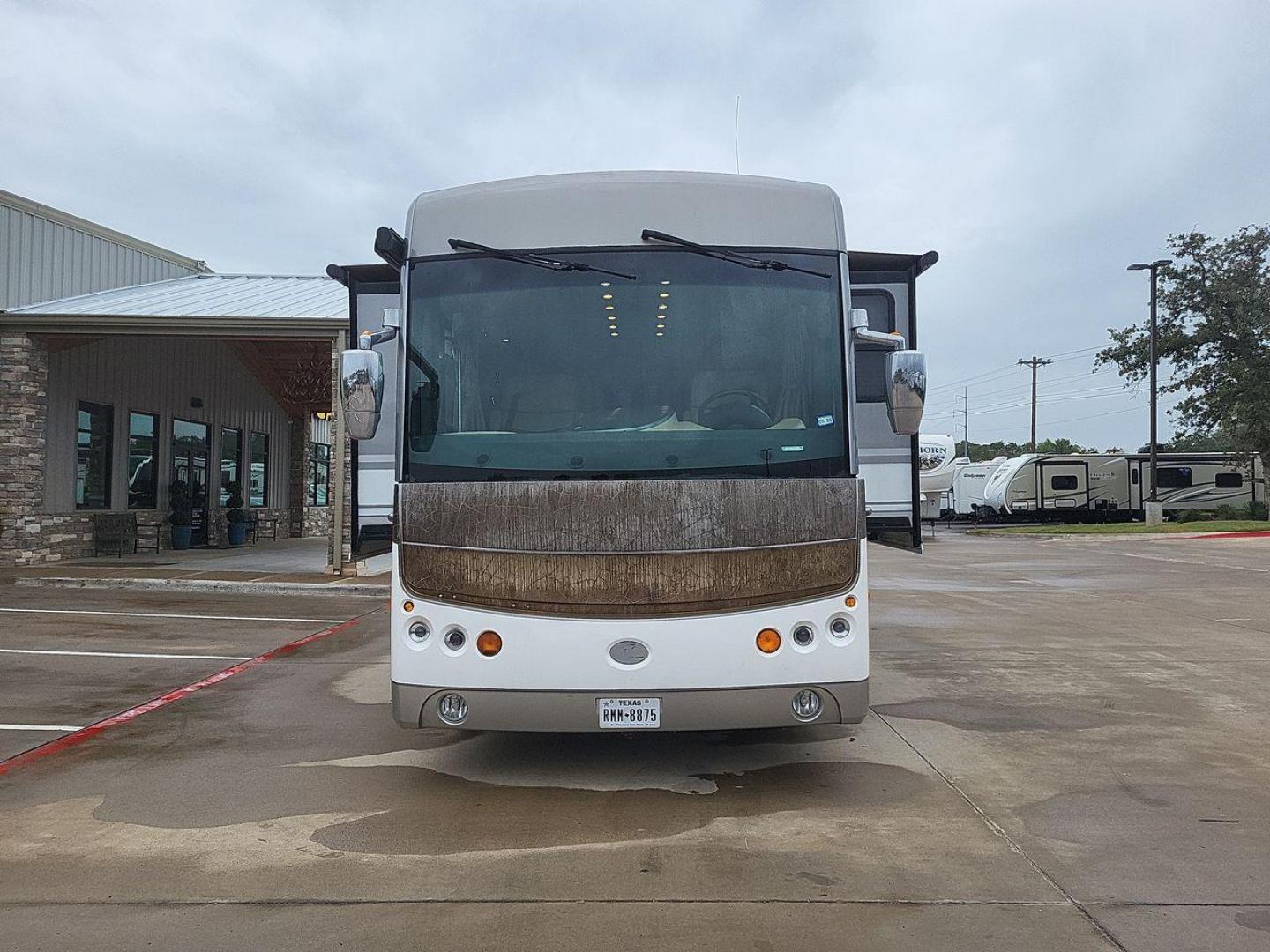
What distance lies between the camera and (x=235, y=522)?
1051 inches

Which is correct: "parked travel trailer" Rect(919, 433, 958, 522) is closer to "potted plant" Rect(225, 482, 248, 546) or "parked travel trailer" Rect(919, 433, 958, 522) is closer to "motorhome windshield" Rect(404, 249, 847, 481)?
"potted plant" Rect(225, 482, 248, 546)

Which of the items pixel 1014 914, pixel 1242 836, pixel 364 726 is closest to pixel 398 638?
pixel 364 726

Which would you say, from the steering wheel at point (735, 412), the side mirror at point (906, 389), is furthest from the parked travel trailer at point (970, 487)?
the steering wheel at point (735, 412)

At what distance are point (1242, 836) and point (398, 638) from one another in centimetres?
420

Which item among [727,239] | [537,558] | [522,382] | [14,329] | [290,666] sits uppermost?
[14,329]

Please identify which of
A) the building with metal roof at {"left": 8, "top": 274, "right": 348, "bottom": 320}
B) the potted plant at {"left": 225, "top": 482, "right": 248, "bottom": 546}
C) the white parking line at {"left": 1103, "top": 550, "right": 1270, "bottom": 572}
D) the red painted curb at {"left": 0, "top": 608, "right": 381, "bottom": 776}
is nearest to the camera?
the red painted curb at {"left": 0, "top": 608, "right": 381, "bottom": 776}

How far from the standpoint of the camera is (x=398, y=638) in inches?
219

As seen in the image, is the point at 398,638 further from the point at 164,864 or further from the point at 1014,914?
the point at 1014,914

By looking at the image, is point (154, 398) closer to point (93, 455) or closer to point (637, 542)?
point (93, 455)

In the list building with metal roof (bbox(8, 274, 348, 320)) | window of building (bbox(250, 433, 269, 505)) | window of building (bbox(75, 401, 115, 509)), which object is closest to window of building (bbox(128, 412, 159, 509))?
window of building (bbox(75, 401, 115, 509))

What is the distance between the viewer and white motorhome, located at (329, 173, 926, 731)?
17.6 ft

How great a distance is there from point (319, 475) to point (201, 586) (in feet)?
59.3

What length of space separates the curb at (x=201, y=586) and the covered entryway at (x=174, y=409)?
175 centimetres

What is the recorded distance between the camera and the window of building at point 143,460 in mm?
22781
